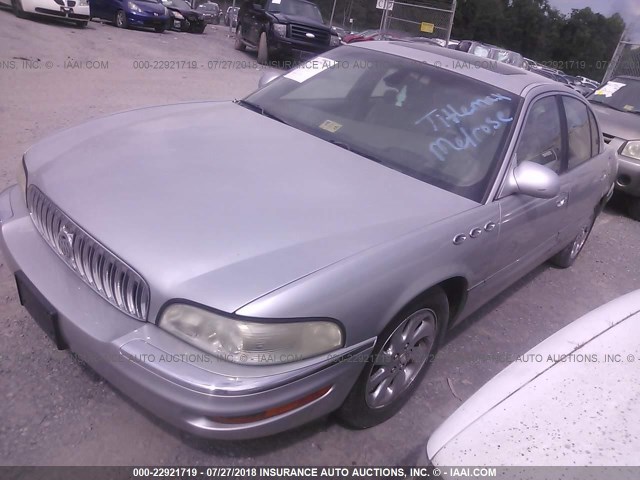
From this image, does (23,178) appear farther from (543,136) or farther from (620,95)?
(620,95)

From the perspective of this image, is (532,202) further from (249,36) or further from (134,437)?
(249,36)

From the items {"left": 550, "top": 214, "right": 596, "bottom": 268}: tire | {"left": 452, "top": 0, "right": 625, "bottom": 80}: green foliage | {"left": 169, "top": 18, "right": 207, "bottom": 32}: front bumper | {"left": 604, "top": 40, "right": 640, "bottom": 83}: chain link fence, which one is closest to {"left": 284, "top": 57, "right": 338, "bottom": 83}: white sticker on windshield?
{"left": 550, "top": 214, "right": 596, "bottom": 268}: tire

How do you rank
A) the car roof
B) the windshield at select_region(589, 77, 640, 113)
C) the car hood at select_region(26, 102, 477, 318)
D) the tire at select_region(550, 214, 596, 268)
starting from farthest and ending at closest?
the windshield at select_region(589, 77, 640, 113)
the tire at select_region(550, 214, 596, 268)
the car roof
the car hood at select_region(26, 102, 477, 318)

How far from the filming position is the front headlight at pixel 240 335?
179 centimetres

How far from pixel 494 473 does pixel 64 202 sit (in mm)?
1854

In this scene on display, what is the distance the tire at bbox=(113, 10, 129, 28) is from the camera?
15653 millimetres

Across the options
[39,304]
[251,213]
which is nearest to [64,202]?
[39,304]

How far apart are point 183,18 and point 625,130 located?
51.7 feet

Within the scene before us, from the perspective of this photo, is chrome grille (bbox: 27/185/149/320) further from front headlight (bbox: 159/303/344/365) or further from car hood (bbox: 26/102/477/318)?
front headlight (bbox: 159/303/344/365)

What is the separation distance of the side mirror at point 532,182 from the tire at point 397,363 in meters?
0.69

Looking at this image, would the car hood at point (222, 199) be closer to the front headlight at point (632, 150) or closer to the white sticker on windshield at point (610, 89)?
the front headlight at point (632, 150)

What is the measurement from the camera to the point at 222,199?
225 cm

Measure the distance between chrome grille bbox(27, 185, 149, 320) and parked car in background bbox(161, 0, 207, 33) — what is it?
1722cm

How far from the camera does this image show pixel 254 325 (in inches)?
70.3
